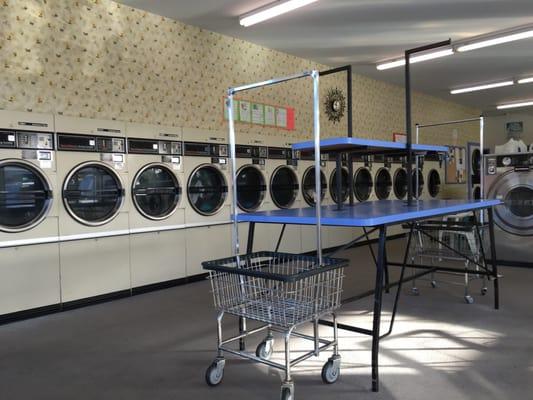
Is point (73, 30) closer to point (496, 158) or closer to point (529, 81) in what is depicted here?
point (496, 158)

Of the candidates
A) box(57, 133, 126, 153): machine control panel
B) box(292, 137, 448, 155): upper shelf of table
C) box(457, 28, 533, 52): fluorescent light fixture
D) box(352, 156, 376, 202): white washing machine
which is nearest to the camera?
box(292, 137, 448, 155): upper shelf of table

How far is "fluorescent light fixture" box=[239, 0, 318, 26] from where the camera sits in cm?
431

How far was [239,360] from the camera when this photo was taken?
280 centimetres

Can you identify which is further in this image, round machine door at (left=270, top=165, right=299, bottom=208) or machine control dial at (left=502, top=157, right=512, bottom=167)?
round machine door at (left=270, top=165, right=299, bottom=208)

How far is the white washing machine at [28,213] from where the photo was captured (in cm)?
362

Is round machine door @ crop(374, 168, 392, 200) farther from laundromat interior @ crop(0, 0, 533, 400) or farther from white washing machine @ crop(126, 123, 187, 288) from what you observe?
white washing machine @ crop(126, 123, 187, 288)

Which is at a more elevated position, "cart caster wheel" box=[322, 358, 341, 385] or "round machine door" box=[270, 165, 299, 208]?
"round machine door" box=[270, 165, 299, 208]

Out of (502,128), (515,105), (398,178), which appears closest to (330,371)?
(398,178)

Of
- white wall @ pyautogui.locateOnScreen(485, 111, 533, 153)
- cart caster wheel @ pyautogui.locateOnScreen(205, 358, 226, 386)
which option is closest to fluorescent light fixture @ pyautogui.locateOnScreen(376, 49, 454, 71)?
cart caster wheel @ pyautogui.locateOnScreen(205, 358, 226, 386)

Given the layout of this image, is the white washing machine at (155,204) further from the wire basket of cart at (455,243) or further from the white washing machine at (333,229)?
the white washing machine at (333,229)

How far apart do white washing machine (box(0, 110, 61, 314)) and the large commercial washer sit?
198 inches

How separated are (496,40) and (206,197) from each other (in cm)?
417

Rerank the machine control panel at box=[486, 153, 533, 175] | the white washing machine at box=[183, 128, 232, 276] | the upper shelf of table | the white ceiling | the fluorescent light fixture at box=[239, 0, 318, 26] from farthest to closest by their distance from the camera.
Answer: the machine control panel at box=[486, 153, 533, 175] < the white washing machine at box=[183, 128, 232, 276] < the white ceiling < the fluorescent light fixture at box=[239, 0, 318, 26] < the upper shelf of table

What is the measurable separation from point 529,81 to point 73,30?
7.98 metres
